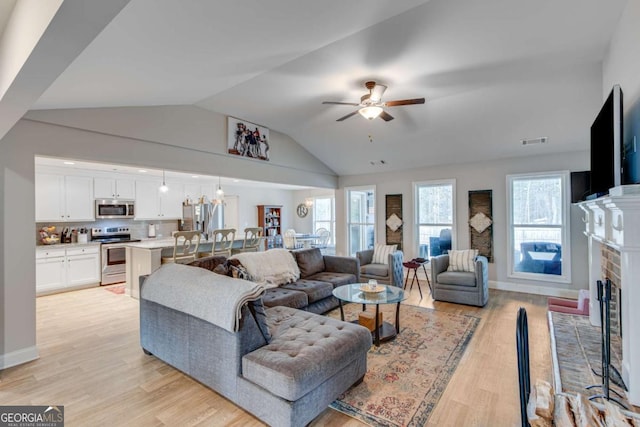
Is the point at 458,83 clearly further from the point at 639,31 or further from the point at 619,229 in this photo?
the point at 619,229

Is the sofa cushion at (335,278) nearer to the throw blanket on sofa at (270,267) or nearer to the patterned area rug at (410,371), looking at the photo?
the throw blanket on sofa at (270,267)

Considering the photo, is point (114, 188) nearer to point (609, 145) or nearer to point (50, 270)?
point (50, 270)

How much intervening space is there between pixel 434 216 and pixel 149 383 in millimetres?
5514

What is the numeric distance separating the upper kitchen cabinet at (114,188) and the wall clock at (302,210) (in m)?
5.09

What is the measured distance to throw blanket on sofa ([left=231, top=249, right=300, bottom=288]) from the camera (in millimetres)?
3928

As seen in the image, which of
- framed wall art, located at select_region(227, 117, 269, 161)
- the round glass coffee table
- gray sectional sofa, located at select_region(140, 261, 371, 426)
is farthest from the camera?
framed wall art, located at select_region(227, 117, 269, 161)

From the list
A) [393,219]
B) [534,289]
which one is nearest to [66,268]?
[393,219]

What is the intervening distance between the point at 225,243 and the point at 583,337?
A: 5.45 meters

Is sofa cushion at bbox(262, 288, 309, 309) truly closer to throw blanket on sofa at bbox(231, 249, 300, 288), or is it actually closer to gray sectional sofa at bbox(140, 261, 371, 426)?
throw blanket on sofa at bbox(231, 249, 300, 288)

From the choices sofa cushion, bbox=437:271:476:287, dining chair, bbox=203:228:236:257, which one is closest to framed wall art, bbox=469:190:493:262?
sofa cushion, bbox=437:271:476:287

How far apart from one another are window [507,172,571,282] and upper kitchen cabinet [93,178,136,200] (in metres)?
7.68

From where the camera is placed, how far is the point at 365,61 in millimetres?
3080

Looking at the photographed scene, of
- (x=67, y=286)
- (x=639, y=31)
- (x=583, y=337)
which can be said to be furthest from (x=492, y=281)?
(x=67, y=286)

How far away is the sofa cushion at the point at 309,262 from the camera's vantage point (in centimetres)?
467
